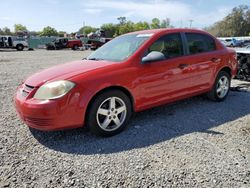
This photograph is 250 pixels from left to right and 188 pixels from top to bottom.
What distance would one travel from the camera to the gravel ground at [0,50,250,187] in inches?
111

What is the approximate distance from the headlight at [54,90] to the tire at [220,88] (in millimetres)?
3316

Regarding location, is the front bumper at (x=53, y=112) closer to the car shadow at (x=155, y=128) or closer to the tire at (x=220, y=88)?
the car shadow at (x=155, y=128)

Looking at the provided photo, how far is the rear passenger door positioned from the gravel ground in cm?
71

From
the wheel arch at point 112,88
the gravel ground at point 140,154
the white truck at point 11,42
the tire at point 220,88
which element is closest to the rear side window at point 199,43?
the tire at point 220,88

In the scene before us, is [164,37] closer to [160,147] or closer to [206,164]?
[160,147]

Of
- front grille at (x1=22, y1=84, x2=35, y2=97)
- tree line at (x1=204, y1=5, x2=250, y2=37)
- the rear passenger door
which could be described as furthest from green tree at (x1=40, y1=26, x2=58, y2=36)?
front grille at (x1=22, y1=84, x2=35, y2=97)

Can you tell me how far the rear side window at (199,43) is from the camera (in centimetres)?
510

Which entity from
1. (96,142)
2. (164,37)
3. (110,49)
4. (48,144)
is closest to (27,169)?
(48,144)

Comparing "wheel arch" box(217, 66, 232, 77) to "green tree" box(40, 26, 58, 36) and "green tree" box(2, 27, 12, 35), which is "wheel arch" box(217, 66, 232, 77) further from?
"green tree" box(40, 26, 58, 36)

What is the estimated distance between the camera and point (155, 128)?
4250 millimetres

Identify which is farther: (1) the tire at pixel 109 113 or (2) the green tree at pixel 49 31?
(2) the green tree at pixel 49 31

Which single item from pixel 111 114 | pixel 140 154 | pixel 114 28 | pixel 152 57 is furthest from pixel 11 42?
pixel 114 28

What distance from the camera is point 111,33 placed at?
101 m

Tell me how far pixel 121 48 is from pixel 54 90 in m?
1.64
